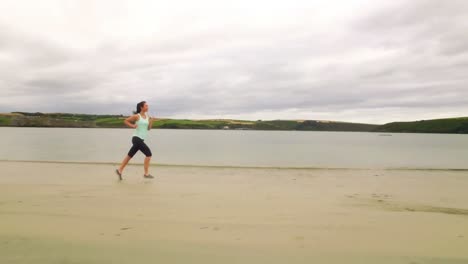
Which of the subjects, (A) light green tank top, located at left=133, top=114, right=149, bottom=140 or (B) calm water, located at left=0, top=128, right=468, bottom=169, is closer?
(A) light green tank top, located at left=133, top=114, right=149, bottom=140

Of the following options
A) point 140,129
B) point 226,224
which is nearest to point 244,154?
point 140,129

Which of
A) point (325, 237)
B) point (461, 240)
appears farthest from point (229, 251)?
point (461, 240)

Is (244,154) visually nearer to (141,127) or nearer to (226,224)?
(141,127)

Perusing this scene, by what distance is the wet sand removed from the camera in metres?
4.61

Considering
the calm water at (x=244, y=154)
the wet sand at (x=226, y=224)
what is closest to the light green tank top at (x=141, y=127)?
the wet sand at (x=226, y=224)

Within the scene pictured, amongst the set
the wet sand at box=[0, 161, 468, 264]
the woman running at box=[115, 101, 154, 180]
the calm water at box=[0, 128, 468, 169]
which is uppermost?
the woman running at box=[115, 101, 154, 180]

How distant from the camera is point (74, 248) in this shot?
478 centimetres

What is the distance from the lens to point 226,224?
5.97 metres

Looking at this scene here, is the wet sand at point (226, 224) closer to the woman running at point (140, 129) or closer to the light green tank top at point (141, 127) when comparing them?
the woman running at point (140, 129)

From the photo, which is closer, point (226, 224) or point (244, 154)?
point (226, 224)

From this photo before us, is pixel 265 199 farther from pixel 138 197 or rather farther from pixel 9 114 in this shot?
pixel 9 114

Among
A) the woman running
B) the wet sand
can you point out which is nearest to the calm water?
the woman running

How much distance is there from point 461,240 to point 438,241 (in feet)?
1.22

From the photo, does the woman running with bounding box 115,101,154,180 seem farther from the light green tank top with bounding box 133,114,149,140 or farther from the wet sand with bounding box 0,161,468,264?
the wet sand with bounding box 0,161,468,264
